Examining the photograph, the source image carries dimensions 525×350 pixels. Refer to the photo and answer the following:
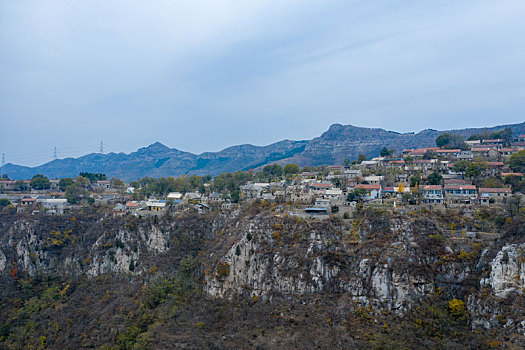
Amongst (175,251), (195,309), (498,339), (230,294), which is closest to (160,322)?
(195,309)

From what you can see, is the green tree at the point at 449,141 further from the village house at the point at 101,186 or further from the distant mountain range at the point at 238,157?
the village house at the point at 101,186

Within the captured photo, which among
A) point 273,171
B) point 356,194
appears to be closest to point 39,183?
point 273,171

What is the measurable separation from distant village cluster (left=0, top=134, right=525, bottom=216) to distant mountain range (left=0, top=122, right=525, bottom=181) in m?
58.4

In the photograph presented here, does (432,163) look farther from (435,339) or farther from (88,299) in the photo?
(88,299)

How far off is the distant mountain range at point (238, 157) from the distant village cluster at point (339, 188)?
58404 millimetres

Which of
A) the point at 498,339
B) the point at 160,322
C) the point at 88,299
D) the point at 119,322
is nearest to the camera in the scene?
the point at 498,339

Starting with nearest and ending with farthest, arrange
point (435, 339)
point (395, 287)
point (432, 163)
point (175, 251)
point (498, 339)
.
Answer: point (498, 339), point (435, 339), point (395, 287), point (175, 251), point (432, 163)

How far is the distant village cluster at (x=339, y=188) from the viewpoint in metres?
44.3

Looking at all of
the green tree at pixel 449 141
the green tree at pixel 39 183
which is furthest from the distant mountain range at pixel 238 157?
the green tree at pixel 39 183

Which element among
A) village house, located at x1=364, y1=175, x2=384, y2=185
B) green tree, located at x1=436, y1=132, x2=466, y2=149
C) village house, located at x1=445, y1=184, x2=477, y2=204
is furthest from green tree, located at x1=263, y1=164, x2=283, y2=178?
village house, located at x1=445, y1=184, x2=477, y2=204

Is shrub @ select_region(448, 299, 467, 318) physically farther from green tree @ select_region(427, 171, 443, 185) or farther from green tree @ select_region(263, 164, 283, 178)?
green tree @ select_region(263, 164, 283, 178)

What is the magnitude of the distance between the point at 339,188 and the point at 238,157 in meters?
130

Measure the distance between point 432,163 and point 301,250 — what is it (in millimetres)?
33277

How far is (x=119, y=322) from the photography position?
3928 centimetres
